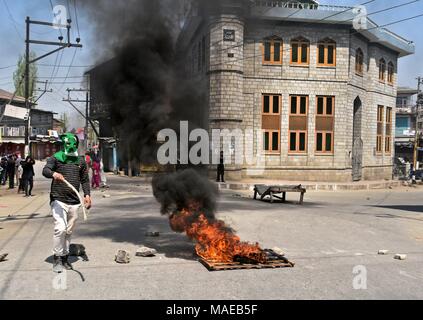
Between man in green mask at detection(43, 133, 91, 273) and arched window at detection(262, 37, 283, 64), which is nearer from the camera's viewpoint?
man in green mask at detection(43, 133, 91, 273)

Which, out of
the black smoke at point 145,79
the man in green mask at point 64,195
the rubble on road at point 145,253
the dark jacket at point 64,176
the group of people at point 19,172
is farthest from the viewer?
the group of people at point 19,172

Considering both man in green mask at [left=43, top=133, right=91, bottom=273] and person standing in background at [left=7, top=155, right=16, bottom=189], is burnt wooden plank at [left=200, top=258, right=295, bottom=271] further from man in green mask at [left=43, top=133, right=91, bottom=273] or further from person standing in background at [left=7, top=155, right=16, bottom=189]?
person standing in background at [left=7, top=155, right=16, bottom=189]

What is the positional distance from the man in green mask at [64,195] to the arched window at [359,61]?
26870 millimetres

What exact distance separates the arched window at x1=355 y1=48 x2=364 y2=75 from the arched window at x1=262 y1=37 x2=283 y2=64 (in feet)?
20.6

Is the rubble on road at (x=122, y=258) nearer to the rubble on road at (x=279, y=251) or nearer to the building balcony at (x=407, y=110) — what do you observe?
the rubble on road at (x=279, y=251)

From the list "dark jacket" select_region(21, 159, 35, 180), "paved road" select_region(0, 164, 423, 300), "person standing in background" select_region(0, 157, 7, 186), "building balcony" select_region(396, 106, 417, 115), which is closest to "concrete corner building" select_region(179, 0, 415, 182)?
"dark jacket" select_region(21, 159, 35, 180)

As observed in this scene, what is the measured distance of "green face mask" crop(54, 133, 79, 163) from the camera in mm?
5965

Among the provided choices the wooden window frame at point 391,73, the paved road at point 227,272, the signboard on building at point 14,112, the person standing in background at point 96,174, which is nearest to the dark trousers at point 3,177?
the signboard on building at point 14,112

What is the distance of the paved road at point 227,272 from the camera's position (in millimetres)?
4973

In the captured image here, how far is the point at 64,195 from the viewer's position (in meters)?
5.86

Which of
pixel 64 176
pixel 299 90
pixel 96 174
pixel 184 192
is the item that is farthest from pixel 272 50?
pixel 64 176

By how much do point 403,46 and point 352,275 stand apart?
32873 millimetres

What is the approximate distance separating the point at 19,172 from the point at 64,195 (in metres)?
15.1

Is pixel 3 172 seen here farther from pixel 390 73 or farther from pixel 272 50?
pixel 390 73
